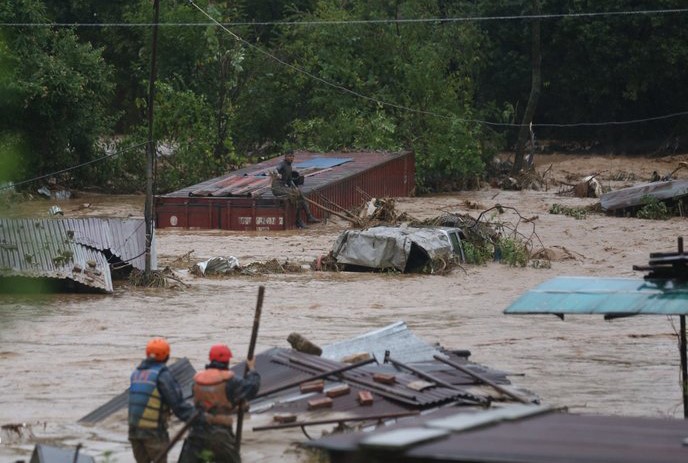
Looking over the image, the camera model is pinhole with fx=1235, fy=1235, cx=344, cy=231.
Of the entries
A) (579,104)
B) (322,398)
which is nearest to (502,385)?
(322,398)

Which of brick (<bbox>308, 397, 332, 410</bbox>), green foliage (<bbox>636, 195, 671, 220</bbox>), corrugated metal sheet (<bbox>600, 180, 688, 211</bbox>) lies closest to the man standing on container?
corrugated metal sheet (<bbox>600, 180, 688, 211</bbox>)

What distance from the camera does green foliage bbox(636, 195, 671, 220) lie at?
36156mm

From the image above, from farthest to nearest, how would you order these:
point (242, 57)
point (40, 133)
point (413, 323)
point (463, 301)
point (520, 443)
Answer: point (242, 57), point (40, 133), point (463, 301), point (413, 323), point (520, 443)

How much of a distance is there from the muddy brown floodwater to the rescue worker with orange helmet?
1.16m

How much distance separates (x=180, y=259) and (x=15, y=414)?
14.0 m

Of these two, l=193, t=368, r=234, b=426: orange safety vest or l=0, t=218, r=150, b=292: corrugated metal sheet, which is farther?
l=0, t=218, r=150, b=292: corrugated metal sheet

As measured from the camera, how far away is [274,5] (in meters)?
59.8

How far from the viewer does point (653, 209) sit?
36.3 m

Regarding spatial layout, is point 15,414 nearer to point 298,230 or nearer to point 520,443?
point 520,443

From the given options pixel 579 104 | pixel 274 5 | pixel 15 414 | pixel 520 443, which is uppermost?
pixel 274 5

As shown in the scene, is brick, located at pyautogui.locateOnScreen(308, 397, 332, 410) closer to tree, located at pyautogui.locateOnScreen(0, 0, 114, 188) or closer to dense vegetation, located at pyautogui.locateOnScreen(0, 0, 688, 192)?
dense vegetation, located at pyautogui.locateOnScreen(0, 0, 688, 192)

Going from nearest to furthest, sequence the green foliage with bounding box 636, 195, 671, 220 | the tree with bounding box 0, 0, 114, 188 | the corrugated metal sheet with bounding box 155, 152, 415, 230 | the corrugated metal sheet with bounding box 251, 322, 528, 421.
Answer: the corrugated metal sheet with bounding box 251, 322, 528, 421 → the corrugated metal sheet with bounding box 155, 152, 415, 230 → the green foliage with bounding box 636, 195, 671, 220 → the tree with bounding box 0, 0, 114, 188

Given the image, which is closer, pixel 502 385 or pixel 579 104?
pixel 502 385

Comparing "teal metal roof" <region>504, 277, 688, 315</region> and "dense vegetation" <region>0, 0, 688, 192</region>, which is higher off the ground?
"dense vegetation" <region>0, 0, 688, 192</region>
